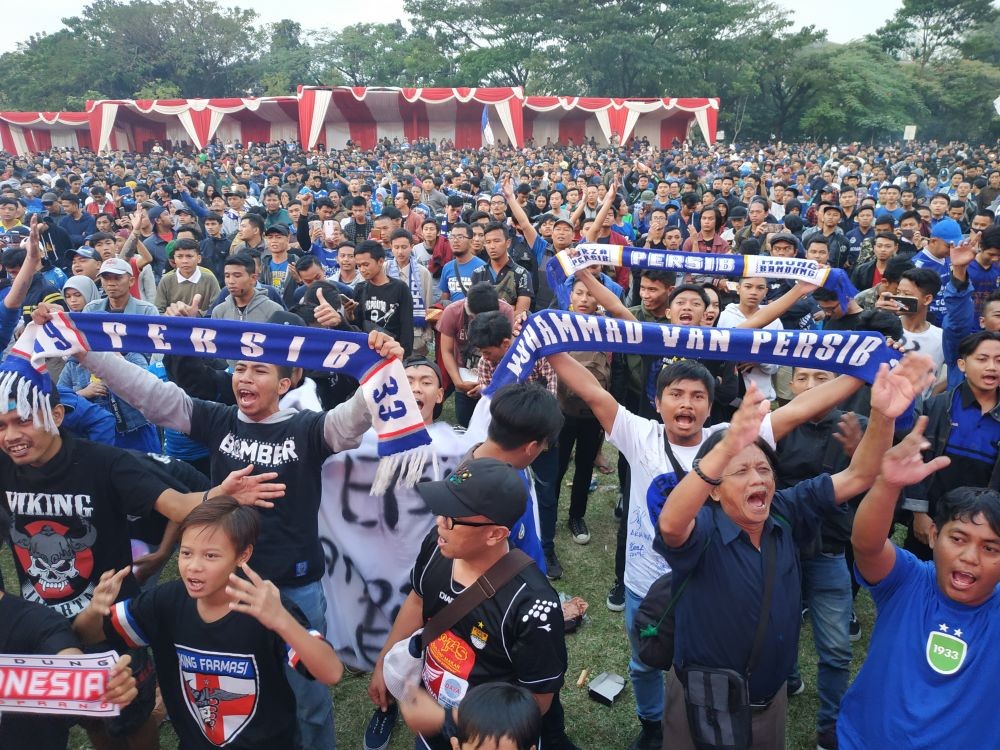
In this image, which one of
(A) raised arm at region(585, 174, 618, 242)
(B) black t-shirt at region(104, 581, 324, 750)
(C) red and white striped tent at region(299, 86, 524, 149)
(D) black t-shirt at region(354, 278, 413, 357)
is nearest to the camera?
(B) black t-shirt at region(104, 581, 324, 750)

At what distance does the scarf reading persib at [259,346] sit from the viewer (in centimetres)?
286

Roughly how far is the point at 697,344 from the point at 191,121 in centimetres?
3542

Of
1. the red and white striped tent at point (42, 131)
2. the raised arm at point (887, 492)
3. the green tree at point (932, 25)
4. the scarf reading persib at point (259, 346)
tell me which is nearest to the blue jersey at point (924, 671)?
the raised arm at point (887, 492)

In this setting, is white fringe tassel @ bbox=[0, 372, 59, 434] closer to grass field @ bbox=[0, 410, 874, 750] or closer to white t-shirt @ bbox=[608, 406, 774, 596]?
grass field @ bbox=[0, 410, 874, 750]

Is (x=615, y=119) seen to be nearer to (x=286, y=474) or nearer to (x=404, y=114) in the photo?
(x=404, y=114)

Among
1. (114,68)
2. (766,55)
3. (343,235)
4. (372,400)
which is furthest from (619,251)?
(114,68)

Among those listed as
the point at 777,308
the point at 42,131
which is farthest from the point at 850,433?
the point at 42,131

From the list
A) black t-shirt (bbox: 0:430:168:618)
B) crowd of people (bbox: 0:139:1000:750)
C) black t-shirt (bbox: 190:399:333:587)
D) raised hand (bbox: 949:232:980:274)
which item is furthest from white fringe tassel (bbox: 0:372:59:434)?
raised hand (bbox: 949:232:980:274)

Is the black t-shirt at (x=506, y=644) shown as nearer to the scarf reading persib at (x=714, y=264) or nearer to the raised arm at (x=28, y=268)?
the scarf reading persib at (x=714, y=264)

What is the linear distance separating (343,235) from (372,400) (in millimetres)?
6206

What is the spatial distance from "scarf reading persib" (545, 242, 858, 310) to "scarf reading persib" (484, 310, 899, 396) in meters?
1.41

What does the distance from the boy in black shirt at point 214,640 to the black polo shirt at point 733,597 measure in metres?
1.15

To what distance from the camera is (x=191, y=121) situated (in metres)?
32.7

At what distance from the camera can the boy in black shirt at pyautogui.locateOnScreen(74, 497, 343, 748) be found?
7.30 ft
